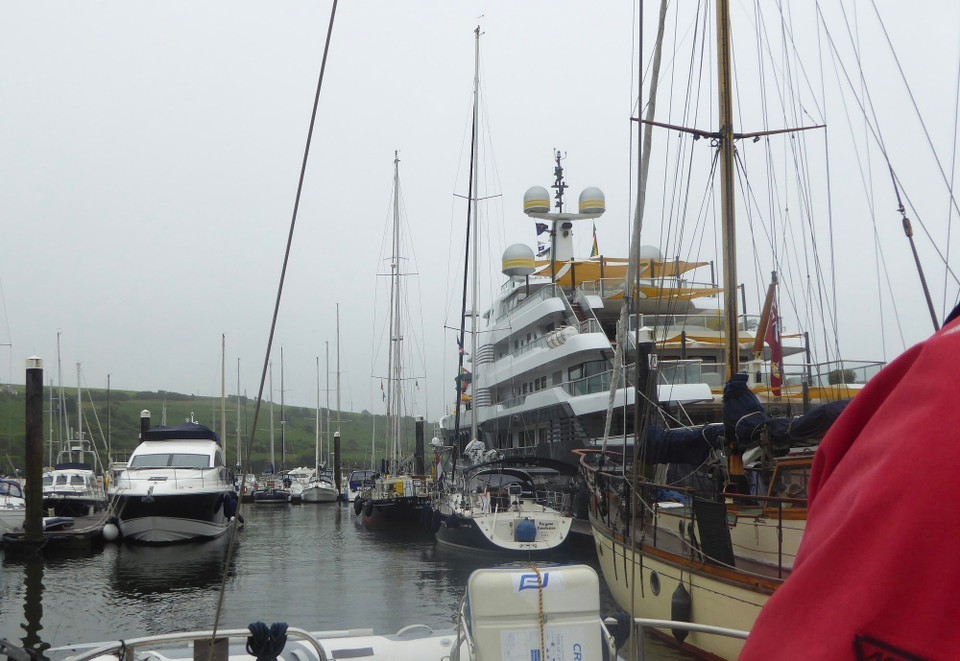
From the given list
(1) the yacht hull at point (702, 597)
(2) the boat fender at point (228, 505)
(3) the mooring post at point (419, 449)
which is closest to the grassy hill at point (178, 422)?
(3) the mooring post at point (419, 449)

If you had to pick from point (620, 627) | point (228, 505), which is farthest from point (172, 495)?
point (620, 627)

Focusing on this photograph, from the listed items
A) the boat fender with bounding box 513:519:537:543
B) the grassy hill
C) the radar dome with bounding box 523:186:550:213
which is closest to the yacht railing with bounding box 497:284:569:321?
the radar dome with bounding box 523:186:550:213

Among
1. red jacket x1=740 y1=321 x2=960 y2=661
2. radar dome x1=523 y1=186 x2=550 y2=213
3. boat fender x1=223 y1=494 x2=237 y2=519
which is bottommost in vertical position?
boat fender x1=223 y1=494 x2=237 y2=519

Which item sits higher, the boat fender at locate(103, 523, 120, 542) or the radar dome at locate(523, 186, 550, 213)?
the radar dome at locate(523, 186, 550, 213)

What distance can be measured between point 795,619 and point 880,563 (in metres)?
0.10

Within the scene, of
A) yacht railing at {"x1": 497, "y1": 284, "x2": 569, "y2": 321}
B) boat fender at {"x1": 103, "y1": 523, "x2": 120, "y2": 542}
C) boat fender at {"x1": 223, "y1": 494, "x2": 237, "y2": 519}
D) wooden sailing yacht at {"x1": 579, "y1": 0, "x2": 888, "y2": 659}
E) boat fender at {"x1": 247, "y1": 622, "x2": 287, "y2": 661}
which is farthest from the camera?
yacht railing at {"x1": 497, "y1": 284, "x2": 569, "y2": 321}

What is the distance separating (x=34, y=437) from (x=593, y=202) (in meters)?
23.4

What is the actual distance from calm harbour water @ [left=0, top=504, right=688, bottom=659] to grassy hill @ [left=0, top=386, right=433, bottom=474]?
47.0 m

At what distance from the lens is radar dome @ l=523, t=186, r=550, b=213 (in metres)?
35.9

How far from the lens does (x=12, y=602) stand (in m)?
17.4

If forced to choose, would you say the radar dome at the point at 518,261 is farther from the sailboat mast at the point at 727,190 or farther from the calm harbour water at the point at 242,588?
the sailboat mast at the point at 727,190

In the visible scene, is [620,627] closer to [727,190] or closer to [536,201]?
[727,190]

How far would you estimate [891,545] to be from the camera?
0.70m

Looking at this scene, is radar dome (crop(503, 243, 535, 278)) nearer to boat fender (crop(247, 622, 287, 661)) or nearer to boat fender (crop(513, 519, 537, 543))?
boat fender (crop(513, 519, 537, 543))
